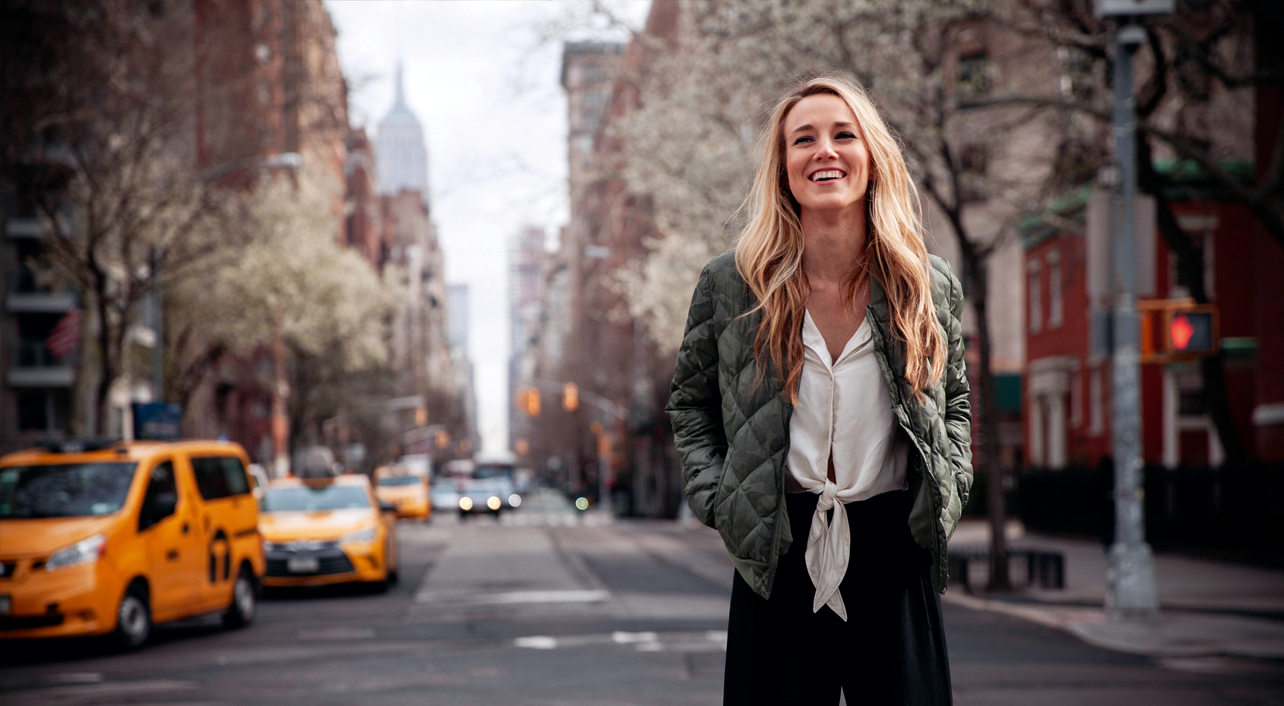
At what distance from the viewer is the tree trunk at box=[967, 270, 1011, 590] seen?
1795 cm

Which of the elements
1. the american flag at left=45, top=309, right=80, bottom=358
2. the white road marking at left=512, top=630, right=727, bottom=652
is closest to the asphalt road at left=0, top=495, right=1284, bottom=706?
the white road marking at left=512, top=630, right=727, bottom=652

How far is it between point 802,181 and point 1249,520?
20712mm

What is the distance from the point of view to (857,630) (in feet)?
11.1

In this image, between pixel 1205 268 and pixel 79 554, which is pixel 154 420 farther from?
pixel 1205 268

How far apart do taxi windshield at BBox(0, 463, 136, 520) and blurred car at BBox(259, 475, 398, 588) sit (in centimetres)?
459

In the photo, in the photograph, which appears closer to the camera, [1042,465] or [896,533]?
[896,533]

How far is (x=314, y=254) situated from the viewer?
3812cm

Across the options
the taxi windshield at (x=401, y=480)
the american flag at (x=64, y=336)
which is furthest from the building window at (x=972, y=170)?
the taxi windshield at (x=401, y=480)

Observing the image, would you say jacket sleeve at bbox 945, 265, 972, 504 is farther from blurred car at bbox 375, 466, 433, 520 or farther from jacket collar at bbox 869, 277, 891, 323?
blurred car at bbox 375, 466, 433, 520

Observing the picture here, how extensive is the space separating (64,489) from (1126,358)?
10.4 meters

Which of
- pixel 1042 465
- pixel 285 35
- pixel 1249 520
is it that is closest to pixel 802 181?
pixel 1249 520

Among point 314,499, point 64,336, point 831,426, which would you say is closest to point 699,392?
point 831,426

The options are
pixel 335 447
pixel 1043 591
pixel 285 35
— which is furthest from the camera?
pixel 335 447

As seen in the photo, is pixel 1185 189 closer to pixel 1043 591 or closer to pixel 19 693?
pixel 1043 591
